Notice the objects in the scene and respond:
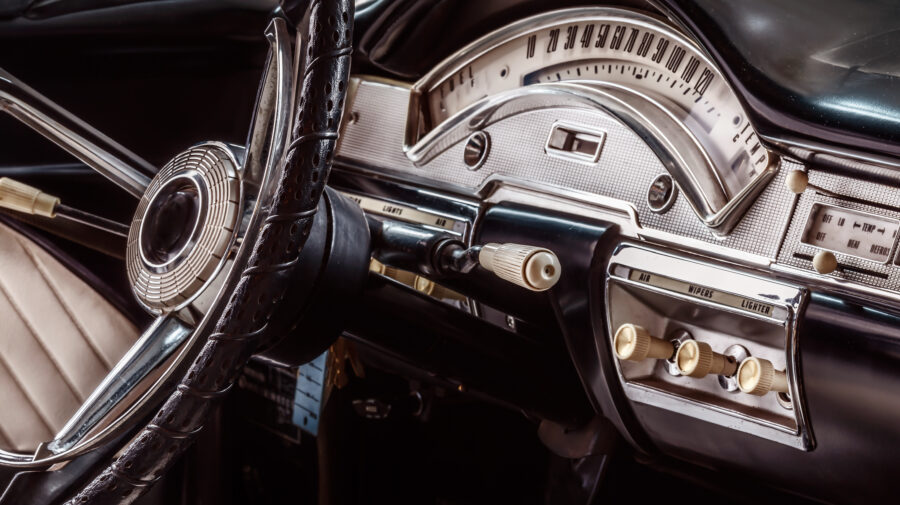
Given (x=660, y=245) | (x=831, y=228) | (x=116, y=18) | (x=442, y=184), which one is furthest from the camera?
(x=116, y=18)

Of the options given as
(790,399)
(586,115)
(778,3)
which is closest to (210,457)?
(586,115)

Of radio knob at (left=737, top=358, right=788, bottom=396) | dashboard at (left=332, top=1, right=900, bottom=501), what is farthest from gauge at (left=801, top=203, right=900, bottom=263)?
radio knob at (left=737, top=358, right=788, bottom=396)

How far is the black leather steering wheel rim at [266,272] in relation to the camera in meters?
0.79

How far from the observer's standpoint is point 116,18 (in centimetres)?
160

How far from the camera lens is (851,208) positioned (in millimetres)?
861

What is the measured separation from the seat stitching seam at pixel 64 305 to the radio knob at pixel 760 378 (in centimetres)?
90

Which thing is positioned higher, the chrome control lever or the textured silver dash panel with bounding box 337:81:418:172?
A: the textured silver dash panel with bounding box 337:81:418:172

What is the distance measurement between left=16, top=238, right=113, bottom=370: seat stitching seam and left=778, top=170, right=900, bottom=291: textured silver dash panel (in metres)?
0.95

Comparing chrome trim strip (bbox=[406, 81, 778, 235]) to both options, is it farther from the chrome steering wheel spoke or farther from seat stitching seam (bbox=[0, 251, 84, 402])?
seat stitching seam (bbox=[0, 251, 84, 402])

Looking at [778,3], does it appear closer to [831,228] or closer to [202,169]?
[831,228]

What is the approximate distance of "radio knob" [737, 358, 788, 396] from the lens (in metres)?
0.90

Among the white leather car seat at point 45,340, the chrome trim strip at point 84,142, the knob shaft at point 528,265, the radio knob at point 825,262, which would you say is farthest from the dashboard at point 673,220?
the white leather car seat at point 45,340

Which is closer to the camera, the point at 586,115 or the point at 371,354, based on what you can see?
the point at 586,115

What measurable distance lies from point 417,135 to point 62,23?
0.72 metres
